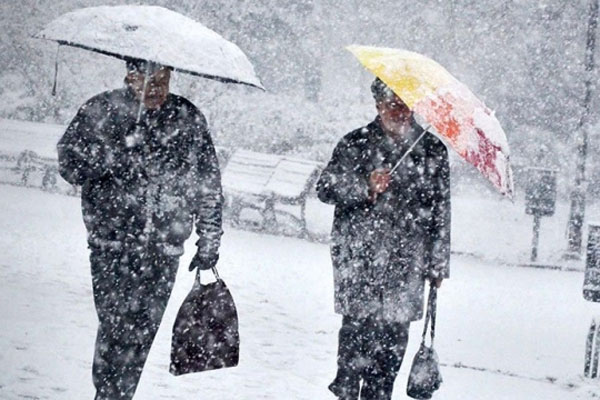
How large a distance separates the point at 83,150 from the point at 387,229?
1.49m

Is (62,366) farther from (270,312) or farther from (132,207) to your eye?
(270,312)

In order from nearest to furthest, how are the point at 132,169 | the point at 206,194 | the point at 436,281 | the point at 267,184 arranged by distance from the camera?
1. the point at 132,169
2. the point at 206,194
3. the point at 436,281
4. the point at 267,184

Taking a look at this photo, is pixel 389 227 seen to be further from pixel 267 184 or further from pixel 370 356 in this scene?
pixel 267 184

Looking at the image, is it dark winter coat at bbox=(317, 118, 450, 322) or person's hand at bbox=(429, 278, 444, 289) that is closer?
dark winter coat at bbox=(317, 118, 450, 322)

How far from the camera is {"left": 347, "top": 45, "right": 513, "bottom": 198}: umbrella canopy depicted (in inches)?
164

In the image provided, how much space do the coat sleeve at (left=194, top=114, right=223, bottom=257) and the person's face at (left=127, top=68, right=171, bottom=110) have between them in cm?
21

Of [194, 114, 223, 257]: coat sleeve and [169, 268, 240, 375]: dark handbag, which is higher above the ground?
[194, 114, 223, 257]: coat sleeve

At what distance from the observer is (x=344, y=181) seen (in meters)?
4.63

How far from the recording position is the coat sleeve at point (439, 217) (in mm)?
4758

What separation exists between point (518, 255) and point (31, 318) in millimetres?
8068

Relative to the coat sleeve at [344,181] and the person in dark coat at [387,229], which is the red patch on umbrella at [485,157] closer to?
the person in dark coat at [387,229]

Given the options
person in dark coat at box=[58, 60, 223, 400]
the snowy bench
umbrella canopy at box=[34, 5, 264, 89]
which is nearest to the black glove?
person in dark coat at box=[58, 60, 223, 400]

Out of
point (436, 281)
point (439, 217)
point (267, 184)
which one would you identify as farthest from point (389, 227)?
point (267, 184)

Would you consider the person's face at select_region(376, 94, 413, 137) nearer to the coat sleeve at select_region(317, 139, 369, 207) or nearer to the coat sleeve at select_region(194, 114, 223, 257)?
the coat sleeve at select_region(317, 139, 369, 207)
